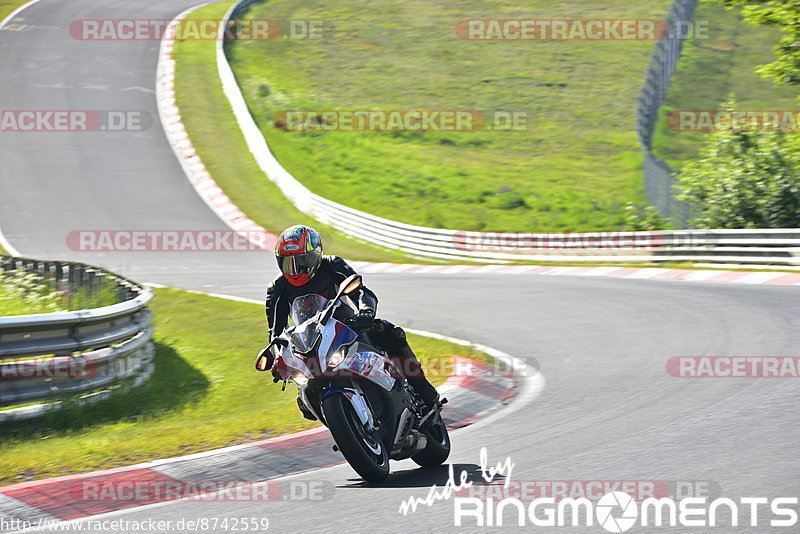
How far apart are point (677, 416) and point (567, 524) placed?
2.58 meters

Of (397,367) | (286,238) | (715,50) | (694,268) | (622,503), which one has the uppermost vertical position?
(715,50)

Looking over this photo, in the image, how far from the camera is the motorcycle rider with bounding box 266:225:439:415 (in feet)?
19.7

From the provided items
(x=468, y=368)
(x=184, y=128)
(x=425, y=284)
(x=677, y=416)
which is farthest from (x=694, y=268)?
(x=184, y=128)

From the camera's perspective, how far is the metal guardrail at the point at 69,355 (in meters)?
8.51

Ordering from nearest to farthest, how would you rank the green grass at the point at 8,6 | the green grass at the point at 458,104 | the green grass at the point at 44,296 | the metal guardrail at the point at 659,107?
the green grass at the point at 44,296 → the metal guardrail at the point at 659,107 → the green grass at the point at 458,104 → the green grass at the point at 8,6

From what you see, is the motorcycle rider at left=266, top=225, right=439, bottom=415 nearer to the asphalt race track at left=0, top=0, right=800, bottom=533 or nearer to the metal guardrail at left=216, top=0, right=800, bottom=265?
the asphalt race track at left=0, top=0, right=800, bottom=533

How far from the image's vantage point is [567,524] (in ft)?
15.9

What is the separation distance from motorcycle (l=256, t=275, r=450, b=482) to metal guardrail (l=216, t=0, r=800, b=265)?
14503 millimetres

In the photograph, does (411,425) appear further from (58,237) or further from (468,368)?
(58,237)

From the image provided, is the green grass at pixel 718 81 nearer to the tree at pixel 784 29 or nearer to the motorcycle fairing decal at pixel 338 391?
the tree at pixel 784 29

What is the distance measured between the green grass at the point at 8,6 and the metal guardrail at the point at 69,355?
44485mm

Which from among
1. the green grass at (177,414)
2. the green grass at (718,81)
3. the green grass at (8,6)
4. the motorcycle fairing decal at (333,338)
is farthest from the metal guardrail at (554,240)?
the green grass at (8,6)

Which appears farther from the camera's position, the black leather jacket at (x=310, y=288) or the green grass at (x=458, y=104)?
the green grass at (x=458, y=104)

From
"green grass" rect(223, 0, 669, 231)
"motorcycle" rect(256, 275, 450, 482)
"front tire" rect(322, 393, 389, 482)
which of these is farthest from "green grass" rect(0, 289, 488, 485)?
"green grass" rect(223, 0, 669, 231)
